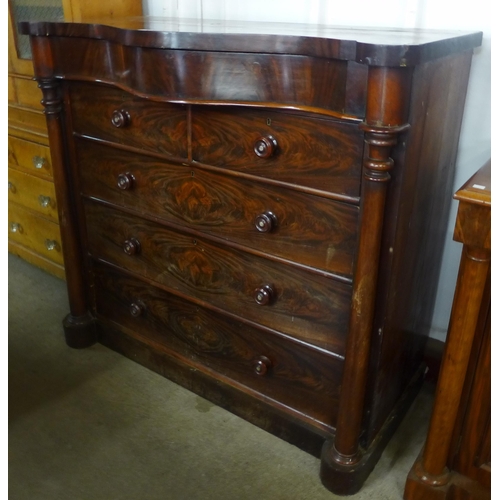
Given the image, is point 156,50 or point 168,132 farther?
point 168,132

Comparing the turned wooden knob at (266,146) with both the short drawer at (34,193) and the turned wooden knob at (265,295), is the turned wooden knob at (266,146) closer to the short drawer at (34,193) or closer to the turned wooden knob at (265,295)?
the turned wooden knob at (265,295)

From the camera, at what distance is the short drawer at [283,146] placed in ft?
3.67

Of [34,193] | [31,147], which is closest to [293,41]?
[31,147]

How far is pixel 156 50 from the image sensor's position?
123 centimetres

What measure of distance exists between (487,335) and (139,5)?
1.58m

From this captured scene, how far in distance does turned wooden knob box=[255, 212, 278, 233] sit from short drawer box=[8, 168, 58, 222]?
4.06ft

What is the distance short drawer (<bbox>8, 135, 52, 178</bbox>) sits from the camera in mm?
2135

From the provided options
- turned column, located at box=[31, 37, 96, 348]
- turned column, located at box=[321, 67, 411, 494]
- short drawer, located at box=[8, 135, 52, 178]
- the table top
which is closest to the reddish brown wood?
turned column, located at box=[321, 67, 411, 494]

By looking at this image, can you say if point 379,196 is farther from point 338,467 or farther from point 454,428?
point 338,467

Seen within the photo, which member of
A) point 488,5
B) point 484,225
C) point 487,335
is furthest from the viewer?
point 488,5

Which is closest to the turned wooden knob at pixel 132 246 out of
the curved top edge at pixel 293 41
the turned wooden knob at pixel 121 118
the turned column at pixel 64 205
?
the turned column at pixel 64 205

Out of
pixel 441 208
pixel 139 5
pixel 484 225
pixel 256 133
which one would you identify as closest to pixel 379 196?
pixel 484 225

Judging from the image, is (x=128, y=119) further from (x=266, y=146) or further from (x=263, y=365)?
(x=263, y=365)

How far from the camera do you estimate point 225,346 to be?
61.1 inches
